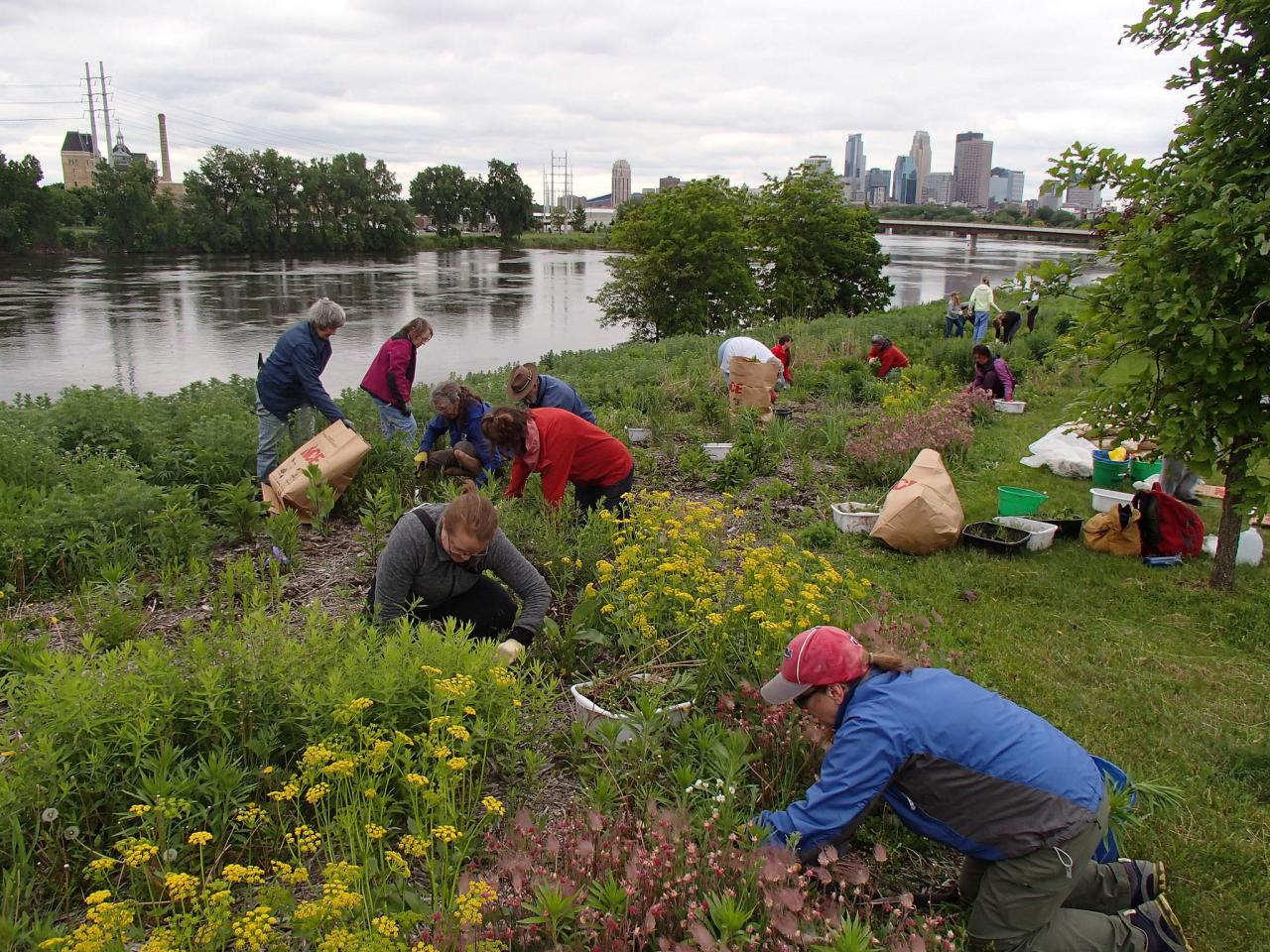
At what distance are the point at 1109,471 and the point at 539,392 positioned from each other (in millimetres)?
5751

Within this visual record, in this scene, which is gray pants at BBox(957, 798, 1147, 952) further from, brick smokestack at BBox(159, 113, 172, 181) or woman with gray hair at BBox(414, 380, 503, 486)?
brick smokestack at BBox(159, 113, 172, 181)

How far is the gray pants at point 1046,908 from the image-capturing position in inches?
107

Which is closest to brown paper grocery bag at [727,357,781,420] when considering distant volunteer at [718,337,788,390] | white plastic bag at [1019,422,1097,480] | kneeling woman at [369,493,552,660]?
distant volunteer at [718,337,788,390]

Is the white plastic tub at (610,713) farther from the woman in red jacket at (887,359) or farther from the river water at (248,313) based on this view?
the woman in red jacket at (887,359)

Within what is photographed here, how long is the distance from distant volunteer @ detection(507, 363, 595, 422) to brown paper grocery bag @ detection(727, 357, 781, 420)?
4.42m

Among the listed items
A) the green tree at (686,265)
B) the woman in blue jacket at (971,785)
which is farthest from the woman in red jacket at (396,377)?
the green tree at (686,265)

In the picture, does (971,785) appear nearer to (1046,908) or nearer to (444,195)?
(1046,908)

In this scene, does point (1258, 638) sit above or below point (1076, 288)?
below

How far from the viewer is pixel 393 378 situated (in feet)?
25.0

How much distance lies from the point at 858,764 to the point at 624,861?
0.76 m

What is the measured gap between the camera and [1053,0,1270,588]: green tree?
202 inches

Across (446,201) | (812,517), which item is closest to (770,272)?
(812,517)

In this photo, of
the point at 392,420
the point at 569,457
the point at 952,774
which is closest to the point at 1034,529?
the point at 569,457

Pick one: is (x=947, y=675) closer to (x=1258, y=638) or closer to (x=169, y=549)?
(x=1258, y=638)
